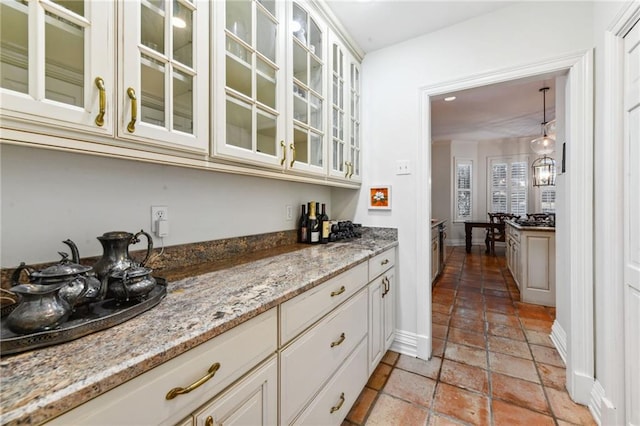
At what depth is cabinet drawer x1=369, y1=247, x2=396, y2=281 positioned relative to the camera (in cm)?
167

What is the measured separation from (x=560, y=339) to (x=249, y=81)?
2878 mm

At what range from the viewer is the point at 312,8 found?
166 centimetres

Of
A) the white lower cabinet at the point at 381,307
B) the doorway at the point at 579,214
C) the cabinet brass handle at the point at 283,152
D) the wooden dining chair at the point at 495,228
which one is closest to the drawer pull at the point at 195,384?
the cabinet brass handle at the point at 283,152

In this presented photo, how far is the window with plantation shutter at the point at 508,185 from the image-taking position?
21.5 ft

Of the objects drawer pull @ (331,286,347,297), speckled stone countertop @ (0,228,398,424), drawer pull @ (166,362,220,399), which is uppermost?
speckled stone countertop @ (0,228,398,424)

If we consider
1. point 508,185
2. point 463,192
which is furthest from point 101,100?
point 508,185

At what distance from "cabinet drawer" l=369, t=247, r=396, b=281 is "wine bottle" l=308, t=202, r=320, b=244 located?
48cm

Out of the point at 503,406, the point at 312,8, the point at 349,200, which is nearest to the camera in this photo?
the point at 503,406

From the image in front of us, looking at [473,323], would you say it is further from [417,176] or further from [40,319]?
[40,319]

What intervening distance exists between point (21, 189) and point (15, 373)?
2.13ft

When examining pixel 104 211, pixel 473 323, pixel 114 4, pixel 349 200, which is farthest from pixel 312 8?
pixel 473 323

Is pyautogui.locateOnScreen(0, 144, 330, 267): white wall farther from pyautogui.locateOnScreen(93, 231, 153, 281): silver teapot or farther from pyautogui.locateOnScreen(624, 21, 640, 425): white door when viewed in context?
pyautogui.locateOnScreen(624, 21, 640, 425): white door

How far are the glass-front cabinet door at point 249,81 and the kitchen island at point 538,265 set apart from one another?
3.16 metres

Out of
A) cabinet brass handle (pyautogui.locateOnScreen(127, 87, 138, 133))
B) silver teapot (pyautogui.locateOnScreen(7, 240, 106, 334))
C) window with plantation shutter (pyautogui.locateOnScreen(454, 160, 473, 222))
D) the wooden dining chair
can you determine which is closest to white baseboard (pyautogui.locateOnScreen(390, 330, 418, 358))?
silver teapot (pyautogui.locateOnScreen(7, 240, 106, 334))
